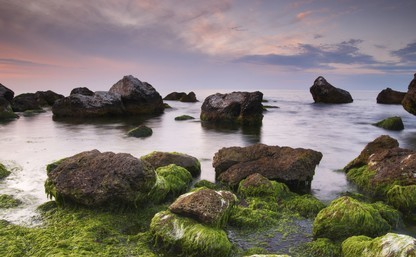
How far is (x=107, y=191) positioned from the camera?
23.4ft

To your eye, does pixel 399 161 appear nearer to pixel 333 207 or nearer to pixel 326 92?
pixel 333 207

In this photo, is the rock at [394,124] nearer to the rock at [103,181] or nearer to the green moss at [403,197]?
the green moss at [403,197]

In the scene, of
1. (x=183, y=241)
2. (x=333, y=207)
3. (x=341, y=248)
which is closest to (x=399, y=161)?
(x=333, y=207)

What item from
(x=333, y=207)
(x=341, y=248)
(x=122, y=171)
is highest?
(x=122, y=171)

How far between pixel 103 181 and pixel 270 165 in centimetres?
438

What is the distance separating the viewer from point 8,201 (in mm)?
7793

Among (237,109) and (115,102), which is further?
(115,102)

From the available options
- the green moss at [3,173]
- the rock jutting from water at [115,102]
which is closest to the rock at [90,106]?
the rock jutting from water at [115,102]

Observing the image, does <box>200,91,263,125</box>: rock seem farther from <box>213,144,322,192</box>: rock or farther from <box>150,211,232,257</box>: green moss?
<box>150,211,232,257</box>: green moss

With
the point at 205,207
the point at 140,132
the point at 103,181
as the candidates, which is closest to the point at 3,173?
the point at 103,181

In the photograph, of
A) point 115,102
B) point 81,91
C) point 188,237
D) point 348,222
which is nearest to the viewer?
point 188,237

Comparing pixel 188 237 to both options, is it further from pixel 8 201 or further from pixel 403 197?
pixel 403 197

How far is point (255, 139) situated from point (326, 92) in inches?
1502

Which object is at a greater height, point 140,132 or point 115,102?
point 115,102
